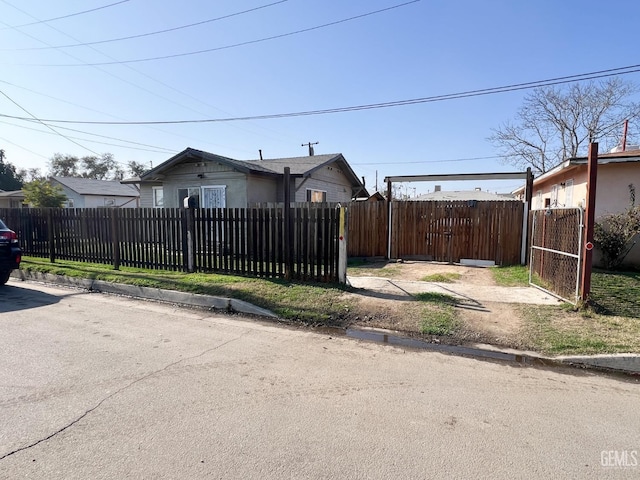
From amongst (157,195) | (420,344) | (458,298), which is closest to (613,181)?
(458,298)

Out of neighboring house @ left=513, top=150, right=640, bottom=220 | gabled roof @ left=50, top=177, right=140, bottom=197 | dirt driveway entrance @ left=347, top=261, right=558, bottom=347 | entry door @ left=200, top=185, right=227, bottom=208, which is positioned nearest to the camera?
dirt driveway entrance @ left=347, top=261, right=558, bottom=347

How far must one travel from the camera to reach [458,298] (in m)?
7.24

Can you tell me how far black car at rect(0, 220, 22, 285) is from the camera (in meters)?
8.43

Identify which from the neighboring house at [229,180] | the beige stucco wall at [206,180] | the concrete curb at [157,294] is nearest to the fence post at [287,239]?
the concrete curb at [157,294]

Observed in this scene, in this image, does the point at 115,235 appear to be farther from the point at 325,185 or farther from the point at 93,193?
the point at 93,193

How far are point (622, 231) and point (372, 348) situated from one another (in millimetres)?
8595

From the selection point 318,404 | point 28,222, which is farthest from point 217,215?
point 28,222

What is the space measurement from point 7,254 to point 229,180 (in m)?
7.31

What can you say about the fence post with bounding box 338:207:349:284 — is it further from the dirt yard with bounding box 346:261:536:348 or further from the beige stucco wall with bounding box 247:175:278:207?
the beige stucco wall with bounding box 247:175:278:207

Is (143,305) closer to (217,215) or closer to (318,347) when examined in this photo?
(217,215)

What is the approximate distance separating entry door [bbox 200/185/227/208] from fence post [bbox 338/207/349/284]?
787 centimetres

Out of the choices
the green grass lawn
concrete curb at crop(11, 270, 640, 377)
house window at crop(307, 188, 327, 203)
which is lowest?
concrete curb at crop(11, 270, 640, 377)

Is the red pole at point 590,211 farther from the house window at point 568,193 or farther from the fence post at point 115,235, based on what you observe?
the fence post at point 115,235

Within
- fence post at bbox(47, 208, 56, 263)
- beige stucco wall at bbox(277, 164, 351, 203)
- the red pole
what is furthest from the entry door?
the red pole
